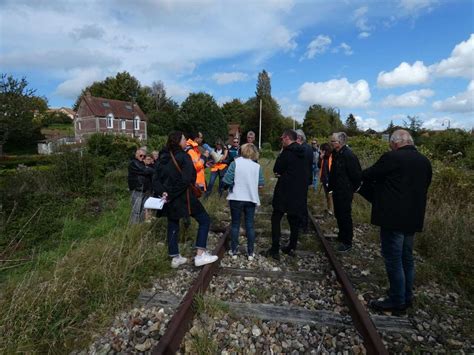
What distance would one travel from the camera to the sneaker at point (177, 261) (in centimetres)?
450

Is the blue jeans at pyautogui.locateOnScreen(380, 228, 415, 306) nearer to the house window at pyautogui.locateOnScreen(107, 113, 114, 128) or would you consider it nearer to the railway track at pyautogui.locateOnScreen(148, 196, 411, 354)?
the railway track at pyautogui.locateOnScreen(148, 196, 411, 354)

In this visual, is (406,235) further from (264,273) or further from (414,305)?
(264,273)

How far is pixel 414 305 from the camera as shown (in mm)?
3580

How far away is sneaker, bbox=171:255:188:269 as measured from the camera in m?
4.50

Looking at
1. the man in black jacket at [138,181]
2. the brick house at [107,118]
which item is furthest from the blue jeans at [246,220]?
the brick house at [107,118]

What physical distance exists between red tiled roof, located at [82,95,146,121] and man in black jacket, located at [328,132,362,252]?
189 ft

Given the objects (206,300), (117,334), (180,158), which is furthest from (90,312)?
(180,158)

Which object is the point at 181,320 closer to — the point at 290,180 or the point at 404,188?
the point at 404,188

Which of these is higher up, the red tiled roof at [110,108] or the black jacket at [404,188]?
the red tiled roof at [110,108]

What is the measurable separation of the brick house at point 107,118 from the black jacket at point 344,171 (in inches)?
2163

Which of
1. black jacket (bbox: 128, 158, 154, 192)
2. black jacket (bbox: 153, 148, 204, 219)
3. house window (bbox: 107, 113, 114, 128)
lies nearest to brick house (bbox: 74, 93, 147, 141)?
house window (bbox: 107, 113, 114, 128)

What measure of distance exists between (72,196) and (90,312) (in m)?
7.47

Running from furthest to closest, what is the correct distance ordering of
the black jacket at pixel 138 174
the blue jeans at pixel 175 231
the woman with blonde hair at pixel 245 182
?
the black jacket at pixel 138 174 < the woman with blonde hair at pixel 245 182 < the blue jeans at pixel 175 231

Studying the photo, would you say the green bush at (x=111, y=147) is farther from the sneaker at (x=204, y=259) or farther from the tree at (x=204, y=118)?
the tree at (x=204, y=118)
